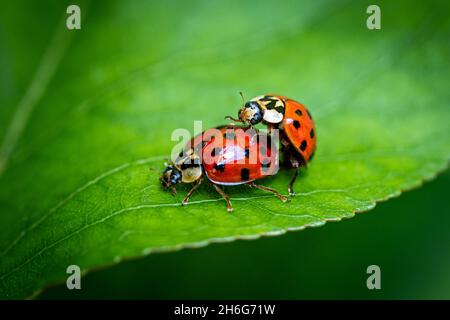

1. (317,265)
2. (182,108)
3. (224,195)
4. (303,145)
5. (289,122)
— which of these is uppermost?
(182,108)

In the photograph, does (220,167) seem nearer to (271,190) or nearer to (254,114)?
(271,190)

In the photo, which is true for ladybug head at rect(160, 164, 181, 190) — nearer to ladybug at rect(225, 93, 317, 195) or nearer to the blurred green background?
ladybug at rect(225, 93, 317, 195)

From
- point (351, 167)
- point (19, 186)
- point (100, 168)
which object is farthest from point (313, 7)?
point (19, 186)

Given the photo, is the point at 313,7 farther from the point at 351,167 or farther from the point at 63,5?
the point at 63,5

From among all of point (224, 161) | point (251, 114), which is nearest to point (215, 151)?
point (224, 161)

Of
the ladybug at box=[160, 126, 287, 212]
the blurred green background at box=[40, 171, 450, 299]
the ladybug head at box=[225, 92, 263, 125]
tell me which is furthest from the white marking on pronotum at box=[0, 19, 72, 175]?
the ladybug head at box=[225, 92, 263, 125]
